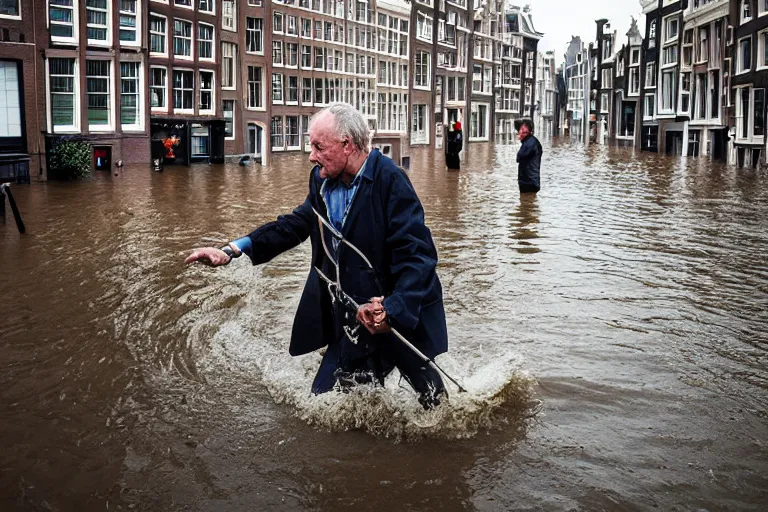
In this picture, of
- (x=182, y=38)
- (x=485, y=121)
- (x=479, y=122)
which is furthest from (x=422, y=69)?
(x=182, y=38)

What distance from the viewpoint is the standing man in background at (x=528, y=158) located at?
15.7m

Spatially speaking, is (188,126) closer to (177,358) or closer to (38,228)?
(38,228)

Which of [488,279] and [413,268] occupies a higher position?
[413,268]

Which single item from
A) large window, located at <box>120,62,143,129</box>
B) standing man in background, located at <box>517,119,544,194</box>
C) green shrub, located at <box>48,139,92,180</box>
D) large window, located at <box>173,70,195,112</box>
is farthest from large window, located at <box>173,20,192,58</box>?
standing man in background, located at <box>517,119,544,194</box>

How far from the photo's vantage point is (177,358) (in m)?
6.28

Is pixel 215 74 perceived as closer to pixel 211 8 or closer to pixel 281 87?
pixel 211 8

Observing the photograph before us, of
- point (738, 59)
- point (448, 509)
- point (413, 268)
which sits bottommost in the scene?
point (448, 509)

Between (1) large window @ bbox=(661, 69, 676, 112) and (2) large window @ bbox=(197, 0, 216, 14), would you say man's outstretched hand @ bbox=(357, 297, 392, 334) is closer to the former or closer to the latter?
(2) large window @ bbox=(197, 0, 216, 14)

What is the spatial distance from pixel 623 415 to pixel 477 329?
88.2 inches

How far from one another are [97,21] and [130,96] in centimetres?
320

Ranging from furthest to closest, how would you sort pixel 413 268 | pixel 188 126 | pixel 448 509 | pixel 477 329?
pixel 188 126
pixel 477 329
pixel 413 268
pixel 448 509

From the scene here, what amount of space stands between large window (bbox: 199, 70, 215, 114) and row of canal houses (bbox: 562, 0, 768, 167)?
2297 centimetres

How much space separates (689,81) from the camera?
5097 centimetres

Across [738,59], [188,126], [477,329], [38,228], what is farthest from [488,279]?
[738,59]
